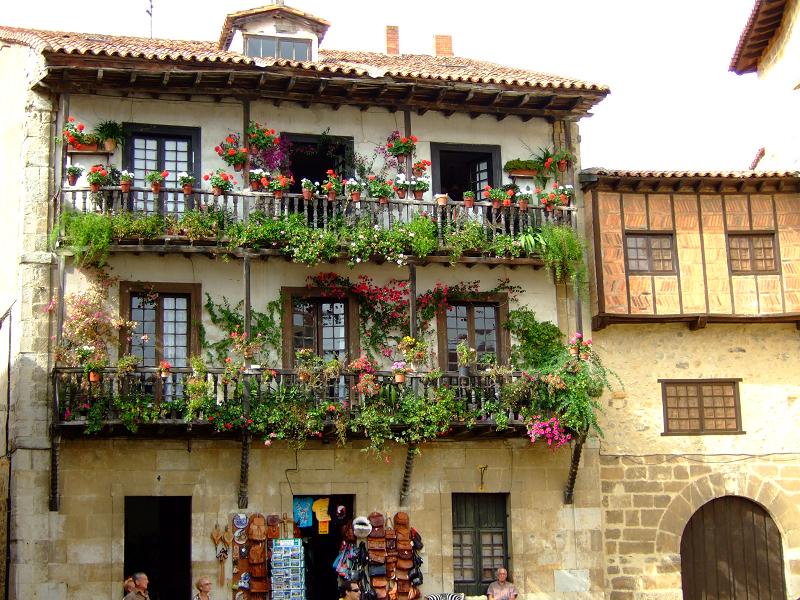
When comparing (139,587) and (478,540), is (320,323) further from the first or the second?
(139,587)

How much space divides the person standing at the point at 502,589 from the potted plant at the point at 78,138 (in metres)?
9.53

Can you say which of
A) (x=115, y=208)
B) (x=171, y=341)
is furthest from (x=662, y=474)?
(x=115, y=208)

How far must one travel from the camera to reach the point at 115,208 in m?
19.5

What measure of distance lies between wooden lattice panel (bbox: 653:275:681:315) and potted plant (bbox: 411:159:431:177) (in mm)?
4521

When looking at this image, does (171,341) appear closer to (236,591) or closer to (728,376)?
(236,591)

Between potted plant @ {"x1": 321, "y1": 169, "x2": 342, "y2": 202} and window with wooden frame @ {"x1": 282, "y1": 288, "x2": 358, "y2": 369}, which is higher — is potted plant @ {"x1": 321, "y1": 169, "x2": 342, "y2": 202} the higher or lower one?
the higher one

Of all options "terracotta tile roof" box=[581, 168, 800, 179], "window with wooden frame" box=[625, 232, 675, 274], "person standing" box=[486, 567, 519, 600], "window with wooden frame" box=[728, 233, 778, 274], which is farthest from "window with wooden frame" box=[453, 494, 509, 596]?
"window with wooden frame" box=[728, 233, 778, 274]

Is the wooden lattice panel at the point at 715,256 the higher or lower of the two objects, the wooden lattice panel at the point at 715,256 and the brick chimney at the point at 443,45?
the lower

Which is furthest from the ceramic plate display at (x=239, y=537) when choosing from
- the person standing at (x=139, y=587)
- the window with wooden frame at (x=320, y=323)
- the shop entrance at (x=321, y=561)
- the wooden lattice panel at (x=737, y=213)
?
the wooden lattice panel at (x=737, y=213)

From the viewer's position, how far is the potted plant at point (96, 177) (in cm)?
1939

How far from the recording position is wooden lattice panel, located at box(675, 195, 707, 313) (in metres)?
21.8

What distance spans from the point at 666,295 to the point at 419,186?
484cm

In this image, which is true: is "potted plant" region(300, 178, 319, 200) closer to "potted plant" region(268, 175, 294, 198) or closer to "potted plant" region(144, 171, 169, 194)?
"potted plant" region(268, 175, 294, 198)

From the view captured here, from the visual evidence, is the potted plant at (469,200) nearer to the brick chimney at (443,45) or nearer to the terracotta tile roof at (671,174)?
the terracotta tile roof at (671,174)
